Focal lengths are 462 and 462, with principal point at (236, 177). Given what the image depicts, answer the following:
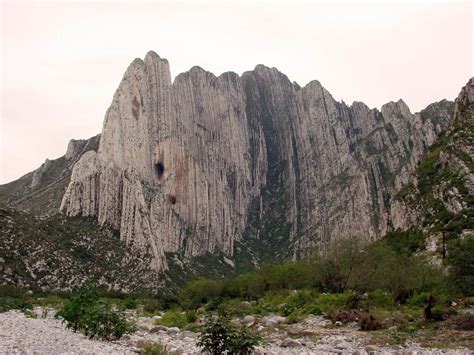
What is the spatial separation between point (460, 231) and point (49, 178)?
14305 cm

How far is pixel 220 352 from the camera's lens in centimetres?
1450

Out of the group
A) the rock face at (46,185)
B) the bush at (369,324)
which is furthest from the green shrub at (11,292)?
the bush at (369,324)

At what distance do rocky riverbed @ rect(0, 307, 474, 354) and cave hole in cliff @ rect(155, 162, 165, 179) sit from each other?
135 meters

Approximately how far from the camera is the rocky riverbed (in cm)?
1523

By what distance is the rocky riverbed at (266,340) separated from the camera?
15.2 m

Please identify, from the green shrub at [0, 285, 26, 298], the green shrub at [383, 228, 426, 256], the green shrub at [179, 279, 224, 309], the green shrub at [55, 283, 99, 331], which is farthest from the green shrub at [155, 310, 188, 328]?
the green shrub at [0, 285, 26, 298]

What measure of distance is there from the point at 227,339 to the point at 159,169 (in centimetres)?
15456

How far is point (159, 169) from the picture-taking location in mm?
166125

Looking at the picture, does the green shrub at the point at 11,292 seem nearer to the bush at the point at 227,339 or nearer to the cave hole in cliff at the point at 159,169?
the bush at the point at 227,339

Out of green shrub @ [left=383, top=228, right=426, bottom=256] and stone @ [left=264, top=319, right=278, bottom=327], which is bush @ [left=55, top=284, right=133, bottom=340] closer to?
stone @ [left=264, top=319, right=278, bottom=327]

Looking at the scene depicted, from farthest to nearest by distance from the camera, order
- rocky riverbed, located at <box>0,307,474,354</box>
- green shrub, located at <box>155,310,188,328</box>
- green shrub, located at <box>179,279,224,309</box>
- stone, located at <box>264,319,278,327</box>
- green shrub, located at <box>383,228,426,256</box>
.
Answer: green shrub, located at <box>179,279,224,309</box> < green shrub, located at <box>383,228,426,256</box> < green shrub, located at <box>155,310,188,328</box> < stone, located at <box>264,319,278,327</box> < rocky riverbed, located at <box>0,307,474,354</box>

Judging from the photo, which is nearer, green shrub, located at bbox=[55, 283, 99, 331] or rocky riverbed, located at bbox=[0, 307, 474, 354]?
rocky riverbed, located at bbox=[0, 307, 474, 354]

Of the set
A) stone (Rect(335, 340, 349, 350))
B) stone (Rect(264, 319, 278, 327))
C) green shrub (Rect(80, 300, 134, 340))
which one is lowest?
stone (Rect(264, 319, 278, 327))

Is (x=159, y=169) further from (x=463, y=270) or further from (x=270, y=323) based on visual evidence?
(x=463, y=270)
